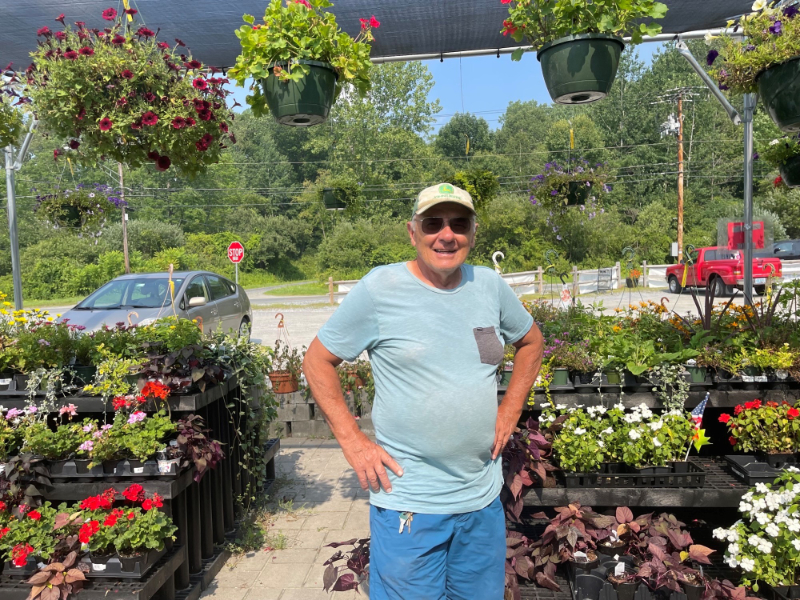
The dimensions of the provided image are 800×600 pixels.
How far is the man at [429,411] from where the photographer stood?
5.75 ft

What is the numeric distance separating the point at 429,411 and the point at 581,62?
5.71 ft

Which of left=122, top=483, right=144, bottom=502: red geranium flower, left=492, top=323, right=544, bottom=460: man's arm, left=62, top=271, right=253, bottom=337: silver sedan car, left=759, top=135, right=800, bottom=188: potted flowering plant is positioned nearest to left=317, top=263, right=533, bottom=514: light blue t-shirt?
left=492, top=323, right=544, bottom=460: man's arm

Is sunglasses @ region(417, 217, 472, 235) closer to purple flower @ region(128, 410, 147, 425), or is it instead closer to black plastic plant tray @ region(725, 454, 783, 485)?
purple flower @ region(128, 410, 147, 425)

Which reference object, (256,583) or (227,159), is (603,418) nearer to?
(256,583)

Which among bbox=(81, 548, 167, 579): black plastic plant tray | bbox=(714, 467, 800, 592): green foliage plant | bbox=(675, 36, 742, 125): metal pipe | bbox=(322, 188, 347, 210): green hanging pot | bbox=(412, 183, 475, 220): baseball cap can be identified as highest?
bbox=(675, 36, 742, 125): metal pipe

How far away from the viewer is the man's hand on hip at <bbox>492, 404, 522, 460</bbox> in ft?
6.41

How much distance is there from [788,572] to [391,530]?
69.7 inches

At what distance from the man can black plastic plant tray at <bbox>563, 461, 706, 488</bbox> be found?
1.04m

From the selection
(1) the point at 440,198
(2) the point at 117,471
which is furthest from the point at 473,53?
(2) the point at 117,471

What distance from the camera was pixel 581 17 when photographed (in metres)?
2.43

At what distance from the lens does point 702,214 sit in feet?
101

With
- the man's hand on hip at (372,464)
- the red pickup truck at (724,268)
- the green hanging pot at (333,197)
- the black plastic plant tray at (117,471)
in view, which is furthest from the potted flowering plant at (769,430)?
the red pickup truck at (724,268)

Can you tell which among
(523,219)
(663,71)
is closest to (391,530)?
(523,219)

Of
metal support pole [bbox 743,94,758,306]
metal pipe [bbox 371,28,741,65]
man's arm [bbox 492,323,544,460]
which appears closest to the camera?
man's arm [bbox 492,323,544,460]
